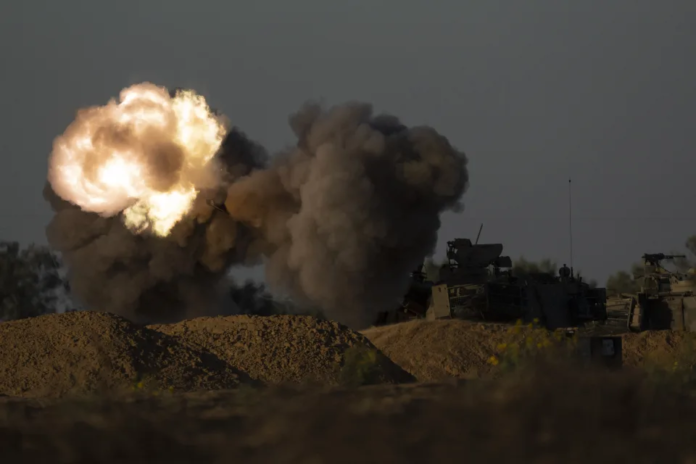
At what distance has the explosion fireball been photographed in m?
30.5

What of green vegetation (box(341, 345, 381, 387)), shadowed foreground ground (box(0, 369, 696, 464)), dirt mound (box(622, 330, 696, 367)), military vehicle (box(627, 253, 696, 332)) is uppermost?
military vehicle (box(627, 253, 696, 332))

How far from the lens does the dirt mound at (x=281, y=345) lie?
20375 millimetres

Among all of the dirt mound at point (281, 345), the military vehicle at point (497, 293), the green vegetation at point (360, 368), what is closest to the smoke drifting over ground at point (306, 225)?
the military vehicle at point (497, 293)

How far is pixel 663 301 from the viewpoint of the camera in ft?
111

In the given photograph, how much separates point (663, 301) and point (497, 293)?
5360 millimetres

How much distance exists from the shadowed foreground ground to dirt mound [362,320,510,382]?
54.5 ft

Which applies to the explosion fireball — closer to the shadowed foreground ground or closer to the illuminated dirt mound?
the illuminated dirt mound

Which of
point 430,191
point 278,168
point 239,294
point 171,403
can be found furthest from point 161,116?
point 171,403

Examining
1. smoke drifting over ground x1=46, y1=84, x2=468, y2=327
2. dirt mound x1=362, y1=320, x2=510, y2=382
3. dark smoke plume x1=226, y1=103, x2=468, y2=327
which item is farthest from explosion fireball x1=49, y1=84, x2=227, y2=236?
dirt mound x1=362, y1=320, x2=510, y2=382

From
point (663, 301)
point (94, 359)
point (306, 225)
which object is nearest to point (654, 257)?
point (663, 301)

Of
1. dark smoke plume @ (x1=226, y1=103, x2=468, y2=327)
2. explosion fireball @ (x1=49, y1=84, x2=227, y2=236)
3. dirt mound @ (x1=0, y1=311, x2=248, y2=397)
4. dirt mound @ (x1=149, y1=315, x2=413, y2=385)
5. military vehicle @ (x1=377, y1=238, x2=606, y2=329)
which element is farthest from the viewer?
military vehicle @ (x1=377, y1=238, x2=606, y2=329)

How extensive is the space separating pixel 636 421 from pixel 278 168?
24.9m

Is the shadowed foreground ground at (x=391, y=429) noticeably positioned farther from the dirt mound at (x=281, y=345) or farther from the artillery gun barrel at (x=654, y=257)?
the artillery gun barrel at (x=654, y=257)

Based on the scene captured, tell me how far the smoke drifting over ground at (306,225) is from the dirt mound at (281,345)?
7.66 m
